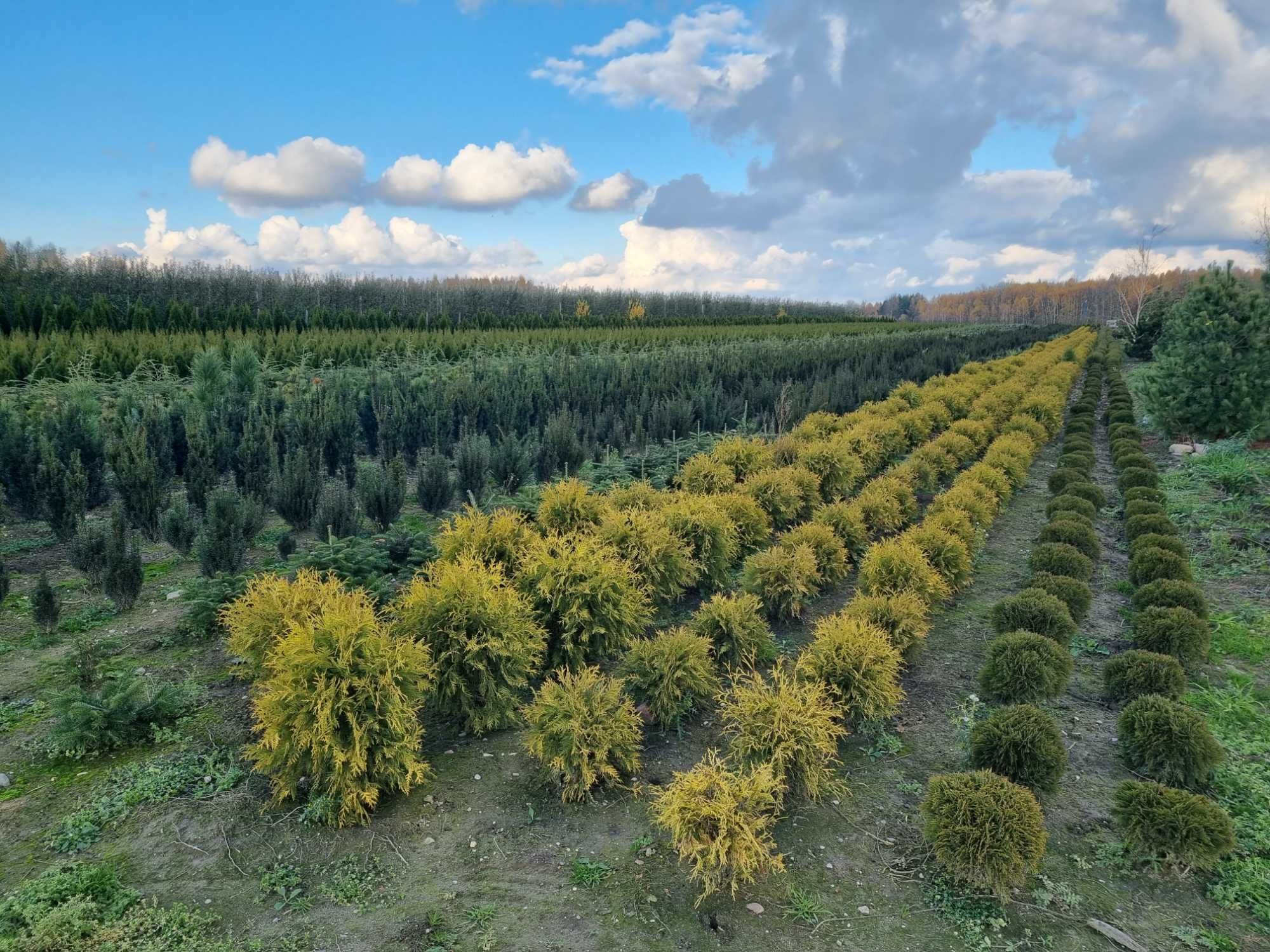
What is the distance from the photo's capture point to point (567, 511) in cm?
664

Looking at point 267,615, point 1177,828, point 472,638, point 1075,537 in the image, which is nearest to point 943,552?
point 1075,537

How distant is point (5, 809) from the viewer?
3.82 m

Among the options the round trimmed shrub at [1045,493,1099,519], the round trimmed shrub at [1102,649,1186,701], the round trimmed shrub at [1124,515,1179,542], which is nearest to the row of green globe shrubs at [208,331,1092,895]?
the round trimmed shrub at [1102,649,1186,701]

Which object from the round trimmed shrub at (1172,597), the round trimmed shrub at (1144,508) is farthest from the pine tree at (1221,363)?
the round trimmed shrub at (1172,597)

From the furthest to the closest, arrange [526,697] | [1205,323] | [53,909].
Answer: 1. [1205,323]
2. [526,697]
3. [53,909]

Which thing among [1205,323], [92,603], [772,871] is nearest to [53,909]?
[772,871]

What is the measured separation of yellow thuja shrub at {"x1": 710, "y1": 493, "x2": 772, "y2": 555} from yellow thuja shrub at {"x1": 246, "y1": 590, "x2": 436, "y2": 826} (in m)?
4.41

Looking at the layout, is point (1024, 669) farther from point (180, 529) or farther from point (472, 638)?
point (180, 529)

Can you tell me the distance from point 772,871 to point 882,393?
18760 mm

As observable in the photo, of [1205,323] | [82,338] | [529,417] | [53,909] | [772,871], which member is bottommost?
[772,871]

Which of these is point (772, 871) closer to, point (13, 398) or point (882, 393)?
Result: point (13, 398)

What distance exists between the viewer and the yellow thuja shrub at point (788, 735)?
4082mm

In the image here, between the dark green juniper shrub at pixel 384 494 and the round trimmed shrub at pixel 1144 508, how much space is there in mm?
9229

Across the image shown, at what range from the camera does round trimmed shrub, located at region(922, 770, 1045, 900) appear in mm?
3533
